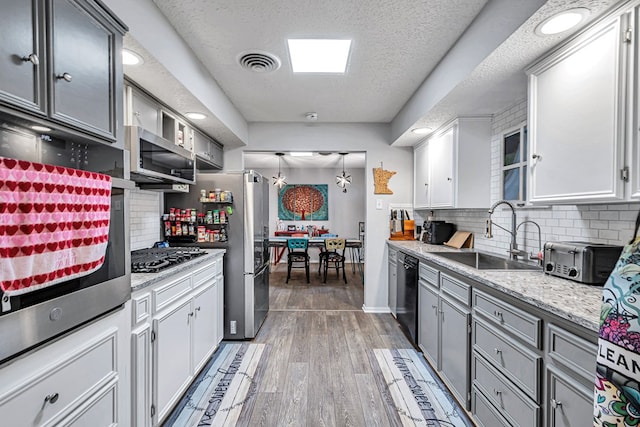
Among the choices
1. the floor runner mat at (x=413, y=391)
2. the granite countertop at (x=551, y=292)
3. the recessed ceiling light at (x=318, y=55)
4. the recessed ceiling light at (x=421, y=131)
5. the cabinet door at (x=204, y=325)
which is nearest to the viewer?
the granite countertop at (x=551, y=292)

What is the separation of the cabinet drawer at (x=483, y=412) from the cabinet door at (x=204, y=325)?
1.87 meters

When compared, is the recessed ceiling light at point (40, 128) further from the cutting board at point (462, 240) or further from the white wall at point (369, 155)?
the cutting board at point (462, 240)

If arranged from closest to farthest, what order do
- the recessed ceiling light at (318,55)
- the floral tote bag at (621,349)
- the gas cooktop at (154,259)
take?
the floral tote bag at (621,349), the gas cooktop at (154,259), the recessed ceiling light at (318,55)

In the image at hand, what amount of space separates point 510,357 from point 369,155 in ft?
9.24

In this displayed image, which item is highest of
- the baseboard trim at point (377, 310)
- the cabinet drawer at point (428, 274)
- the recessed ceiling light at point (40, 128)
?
the recessed ceiling light at point (40, 128)

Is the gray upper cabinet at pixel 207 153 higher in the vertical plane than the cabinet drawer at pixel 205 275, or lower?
higher

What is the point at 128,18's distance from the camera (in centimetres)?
140

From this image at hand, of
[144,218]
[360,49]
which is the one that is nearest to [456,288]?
[360,49]

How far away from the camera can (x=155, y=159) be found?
6.34ft

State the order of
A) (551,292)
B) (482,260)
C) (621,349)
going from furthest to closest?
(482,260)
(551,292)
(621,349)

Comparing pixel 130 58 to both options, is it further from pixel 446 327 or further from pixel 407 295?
pixel 407 295

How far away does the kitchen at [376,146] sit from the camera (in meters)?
1.57

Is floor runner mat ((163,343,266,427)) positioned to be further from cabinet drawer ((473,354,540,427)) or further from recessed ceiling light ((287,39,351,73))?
recessed ceiling light ((287,39,351,73))

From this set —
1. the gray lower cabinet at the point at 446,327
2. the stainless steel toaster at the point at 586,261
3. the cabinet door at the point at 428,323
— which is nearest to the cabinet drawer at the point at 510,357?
the gray lower cabinet at the point at 446,327
